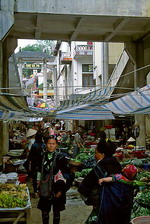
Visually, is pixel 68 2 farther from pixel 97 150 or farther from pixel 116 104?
pixel 97 150

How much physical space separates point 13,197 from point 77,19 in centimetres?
802

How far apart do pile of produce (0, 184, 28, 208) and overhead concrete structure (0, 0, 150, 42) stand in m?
4.93

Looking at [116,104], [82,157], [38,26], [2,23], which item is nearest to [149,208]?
[116,104]

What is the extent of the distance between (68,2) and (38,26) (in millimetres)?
2293

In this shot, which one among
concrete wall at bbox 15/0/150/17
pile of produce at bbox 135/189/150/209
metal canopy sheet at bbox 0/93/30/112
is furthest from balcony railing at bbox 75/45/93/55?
pile of produce at bbox 135/189/150/209

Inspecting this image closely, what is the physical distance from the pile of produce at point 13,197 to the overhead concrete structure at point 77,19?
493cm

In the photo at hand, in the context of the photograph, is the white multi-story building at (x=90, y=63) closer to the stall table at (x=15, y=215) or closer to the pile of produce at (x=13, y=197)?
the pile of produce at (x=13, y=197)

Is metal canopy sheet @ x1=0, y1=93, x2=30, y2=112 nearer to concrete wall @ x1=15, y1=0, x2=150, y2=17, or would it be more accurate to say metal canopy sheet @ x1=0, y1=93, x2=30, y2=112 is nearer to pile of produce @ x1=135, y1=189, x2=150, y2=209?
concrete wall @ x1=15, y1=0, x2=150, y2=17

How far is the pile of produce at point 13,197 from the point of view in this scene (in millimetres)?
4855

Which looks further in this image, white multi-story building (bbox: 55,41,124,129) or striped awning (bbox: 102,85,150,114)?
white multi-story building (bbox: 55,41,124,129)

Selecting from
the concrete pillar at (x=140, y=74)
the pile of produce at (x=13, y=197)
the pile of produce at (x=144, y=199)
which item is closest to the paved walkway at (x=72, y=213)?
the pile of produce at (x=13, y=197)

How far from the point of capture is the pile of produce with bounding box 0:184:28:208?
4.86 meters

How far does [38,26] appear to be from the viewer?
455 inches

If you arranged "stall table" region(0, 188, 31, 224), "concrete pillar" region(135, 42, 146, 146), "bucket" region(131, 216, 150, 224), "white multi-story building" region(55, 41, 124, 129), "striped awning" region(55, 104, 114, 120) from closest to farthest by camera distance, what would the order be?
"bucket" region(131, 216, 150, 224) < "stall table" region(0, 188, 31, 224) < "striped awning" region(55, 104, 114, 120) < "concrete pillar" region(135, 42, 146, 146) < "white multi-story building" region(55, 41, 124, 129)
